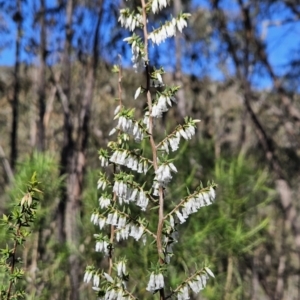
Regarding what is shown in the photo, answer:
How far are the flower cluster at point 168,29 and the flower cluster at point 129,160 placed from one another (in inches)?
18.5

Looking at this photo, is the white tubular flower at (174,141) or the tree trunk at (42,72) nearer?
the white tubular flower at (174,141)

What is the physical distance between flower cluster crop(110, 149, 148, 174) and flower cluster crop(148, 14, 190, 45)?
0.47 metres

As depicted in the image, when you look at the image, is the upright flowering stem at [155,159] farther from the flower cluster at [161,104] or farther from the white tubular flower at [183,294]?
the white tubular flower at [183,294]

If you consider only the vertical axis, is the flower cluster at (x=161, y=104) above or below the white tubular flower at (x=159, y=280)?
above

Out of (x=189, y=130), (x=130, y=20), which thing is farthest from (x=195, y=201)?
(x=130, y=20)

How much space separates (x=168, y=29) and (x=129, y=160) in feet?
1.82

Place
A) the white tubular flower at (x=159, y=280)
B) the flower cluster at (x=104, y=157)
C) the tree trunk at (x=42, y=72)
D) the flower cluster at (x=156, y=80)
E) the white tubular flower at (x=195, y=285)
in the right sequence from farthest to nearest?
the tree trunk at (x=42, y=72), the flower cluster at (x=104, y=157), the flower cluster at (x=156, y=80), the white tubular flower at (x=195, y=285), the white tubular flower at (x=159, y=280)

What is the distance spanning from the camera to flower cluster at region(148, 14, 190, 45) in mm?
2402

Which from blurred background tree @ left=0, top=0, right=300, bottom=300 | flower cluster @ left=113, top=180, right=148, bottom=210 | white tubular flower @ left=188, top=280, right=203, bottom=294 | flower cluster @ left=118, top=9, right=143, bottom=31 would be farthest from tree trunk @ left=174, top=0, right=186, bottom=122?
white tubular flower @ left=188, top=280, right=203, bottom=294

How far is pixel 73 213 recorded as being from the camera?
19.4 ft

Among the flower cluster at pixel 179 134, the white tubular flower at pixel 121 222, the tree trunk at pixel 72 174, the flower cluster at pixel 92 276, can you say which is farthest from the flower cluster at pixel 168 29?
the tree trunk at pixel 72 174

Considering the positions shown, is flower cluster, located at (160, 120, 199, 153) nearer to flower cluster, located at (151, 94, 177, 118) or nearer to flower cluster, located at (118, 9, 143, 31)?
flower cluster, located at (151, 94, 177, 118)

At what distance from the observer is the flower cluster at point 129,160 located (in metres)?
2.25

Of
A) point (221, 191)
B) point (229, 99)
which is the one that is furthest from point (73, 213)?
point (229, 99)
